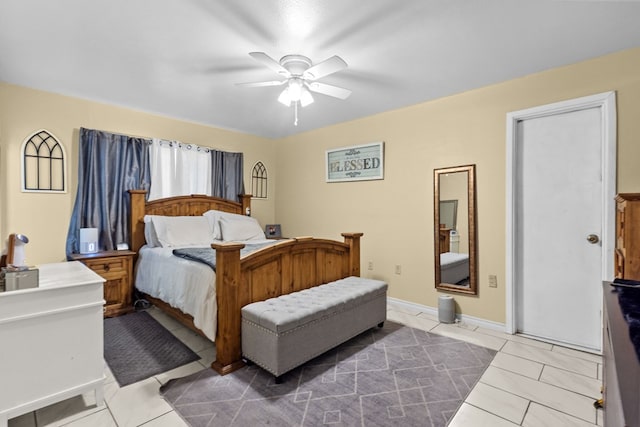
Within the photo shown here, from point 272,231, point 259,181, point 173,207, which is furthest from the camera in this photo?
point 259,181

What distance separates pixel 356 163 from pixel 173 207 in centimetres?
248

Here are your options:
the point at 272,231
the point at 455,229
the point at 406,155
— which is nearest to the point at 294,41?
the point at 406,155

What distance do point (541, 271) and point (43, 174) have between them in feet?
16.2

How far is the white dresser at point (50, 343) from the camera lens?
5.11 feet

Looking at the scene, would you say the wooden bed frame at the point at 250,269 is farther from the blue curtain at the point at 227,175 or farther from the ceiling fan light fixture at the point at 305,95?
the ceiling fan light fixture at the point at 305,95

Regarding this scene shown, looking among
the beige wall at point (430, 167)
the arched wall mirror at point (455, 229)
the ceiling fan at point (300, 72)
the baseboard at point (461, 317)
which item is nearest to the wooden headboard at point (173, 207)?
the beige wall at point (430, 167)

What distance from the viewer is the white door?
8.16ft

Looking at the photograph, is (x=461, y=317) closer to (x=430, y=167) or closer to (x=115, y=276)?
(x=430, y=167)

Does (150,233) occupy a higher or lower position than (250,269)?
higher

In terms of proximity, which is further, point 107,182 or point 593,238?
point 107,182

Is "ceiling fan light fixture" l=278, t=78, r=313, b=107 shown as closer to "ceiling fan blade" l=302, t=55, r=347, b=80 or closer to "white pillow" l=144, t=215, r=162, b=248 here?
"ceiling fan blade" l=302, t=55, r=347, b=80

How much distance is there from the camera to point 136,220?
3721 millimetres

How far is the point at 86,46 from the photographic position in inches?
90.7

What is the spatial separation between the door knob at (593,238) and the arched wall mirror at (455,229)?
2.86 feet
